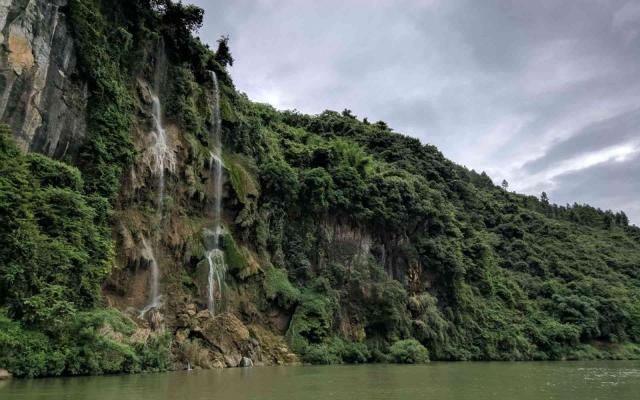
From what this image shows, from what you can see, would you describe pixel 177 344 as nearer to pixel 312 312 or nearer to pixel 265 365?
pixel 265 365

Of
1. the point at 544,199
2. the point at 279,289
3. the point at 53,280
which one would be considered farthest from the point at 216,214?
the point at 544,199

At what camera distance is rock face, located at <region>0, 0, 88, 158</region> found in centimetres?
2241

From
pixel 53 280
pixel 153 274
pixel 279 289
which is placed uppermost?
pixel 279 289

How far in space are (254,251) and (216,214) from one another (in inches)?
169

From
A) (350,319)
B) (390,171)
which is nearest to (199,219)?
(350,319)

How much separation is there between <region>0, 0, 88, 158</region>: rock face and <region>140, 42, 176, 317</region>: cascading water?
4.88 metres

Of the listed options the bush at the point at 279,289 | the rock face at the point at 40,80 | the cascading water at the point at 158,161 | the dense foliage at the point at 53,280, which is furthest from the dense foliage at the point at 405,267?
the dense foliage at the point at 53,280

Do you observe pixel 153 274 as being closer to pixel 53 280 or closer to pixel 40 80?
pixel 53 280

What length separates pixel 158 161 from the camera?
30531mm

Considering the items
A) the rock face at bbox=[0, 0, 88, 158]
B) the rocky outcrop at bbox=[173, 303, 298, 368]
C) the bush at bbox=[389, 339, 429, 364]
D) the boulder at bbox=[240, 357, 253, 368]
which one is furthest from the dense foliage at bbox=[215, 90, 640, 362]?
the rock face at bbox=[0, 0, 88, 158]

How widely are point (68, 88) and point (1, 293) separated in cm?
1191

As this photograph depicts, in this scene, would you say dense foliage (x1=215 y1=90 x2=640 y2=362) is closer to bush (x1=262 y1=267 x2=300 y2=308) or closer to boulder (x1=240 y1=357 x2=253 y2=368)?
bush (x1=262 y1=267 x2=300 y2=308)

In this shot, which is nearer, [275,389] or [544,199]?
[275,389]

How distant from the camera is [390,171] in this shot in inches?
2168
